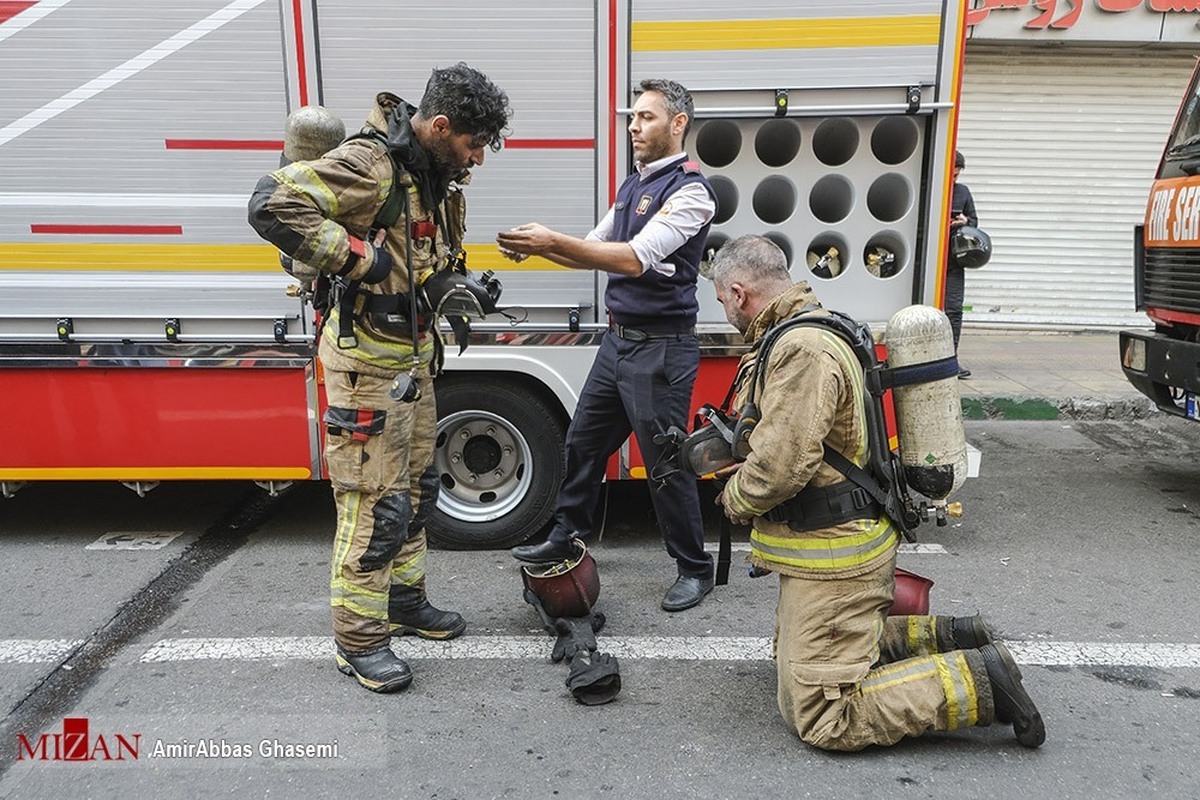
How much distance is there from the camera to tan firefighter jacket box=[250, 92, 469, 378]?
264 centimetres

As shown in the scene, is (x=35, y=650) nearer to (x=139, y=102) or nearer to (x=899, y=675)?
(x=139, y=102)

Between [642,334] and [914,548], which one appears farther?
[914,548]

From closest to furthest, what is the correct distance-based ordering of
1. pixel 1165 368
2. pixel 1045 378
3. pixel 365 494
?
pixel 365 494 → pixel 1165 368 → pixel 1045 378

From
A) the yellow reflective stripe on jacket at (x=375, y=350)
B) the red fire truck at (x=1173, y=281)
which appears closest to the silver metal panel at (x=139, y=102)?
the yellow reflective stripe on jacket at (x=375, y=350)

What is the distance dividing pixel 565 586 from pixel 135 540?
239 cm

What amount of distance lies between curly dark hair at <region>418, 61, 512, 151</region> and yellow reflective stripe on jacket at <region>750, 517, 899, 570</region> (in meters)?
1.64

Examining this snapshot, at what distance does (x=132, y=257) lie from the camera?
3.83 metres

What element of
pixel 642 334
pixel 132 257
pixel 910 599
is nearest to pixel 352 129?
pixel 132 257

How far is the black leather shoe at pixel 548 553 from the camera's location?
11.2ft

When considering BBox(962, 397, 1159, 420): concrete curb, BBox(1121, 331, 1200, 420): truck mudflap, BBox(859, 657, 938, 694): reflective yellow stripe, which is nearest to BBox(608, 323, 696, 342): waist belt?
BBox(859, 657, 938, 694): reflective yellow stripe

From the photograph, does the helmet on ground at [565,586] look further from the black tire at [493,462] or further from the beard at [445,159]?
the beard at [445,159]

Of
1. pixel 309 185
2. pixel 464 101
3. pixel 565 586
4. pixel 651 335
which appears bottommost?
pixel 565 586

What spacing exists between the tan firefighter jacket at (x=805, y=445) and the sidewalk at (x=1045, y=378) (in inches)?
153

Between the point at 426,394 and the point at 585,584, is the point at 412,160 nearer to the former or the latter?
the point at 426,394
